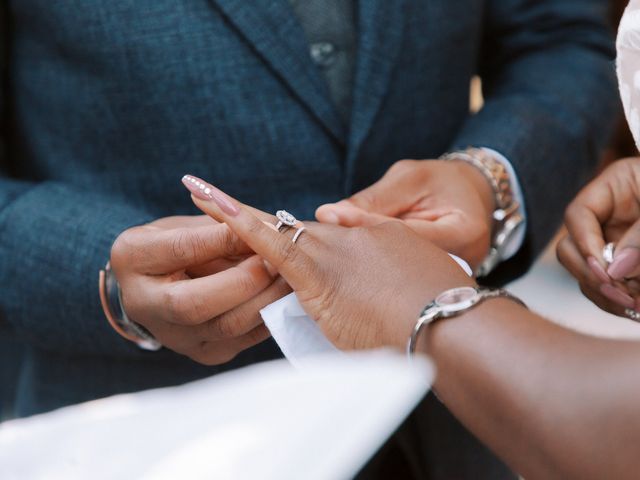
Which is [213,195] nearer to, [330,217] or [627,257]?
[330,217]

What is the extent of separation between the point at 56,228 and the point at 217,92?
0.26 meters

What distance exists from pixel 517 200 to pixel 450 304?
17.9 inches

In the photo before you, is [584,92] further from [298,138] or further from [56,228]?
[56,228]

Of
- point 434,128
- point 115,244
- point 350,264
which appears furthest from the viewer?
point 434,128

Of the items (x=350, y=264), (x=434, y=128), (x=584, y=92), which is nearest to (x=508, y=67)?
(x=584, y=92)

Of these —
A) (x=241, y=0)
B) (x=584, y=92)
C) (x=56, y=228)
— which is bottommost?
(x=56, y=228)

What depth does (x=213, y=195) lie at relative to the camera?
0.73m

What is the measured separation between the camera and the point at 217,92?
2.98ft

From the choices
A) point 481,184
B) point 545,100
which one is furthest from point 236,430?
point 545,100

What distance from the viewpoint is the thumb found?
802 mm

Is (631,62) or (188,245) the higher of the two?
(631,62)

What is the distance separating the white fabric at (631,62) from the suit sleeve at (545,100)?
A: 0.35 meters

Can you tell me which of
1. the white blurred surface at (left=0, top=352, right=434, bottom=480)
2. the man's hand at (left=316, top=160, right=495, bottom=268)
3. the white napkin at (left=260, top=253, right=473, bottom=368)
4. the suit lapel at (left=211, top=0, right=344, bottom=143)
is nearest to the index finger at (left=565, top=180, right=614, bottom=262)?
the man's hand at (left=316, top=160, right=495, bottom=268)

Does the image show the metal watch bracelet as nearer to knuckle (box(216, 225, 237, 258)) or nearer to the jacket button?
knuckle (box(216, 225, 237, 258))
